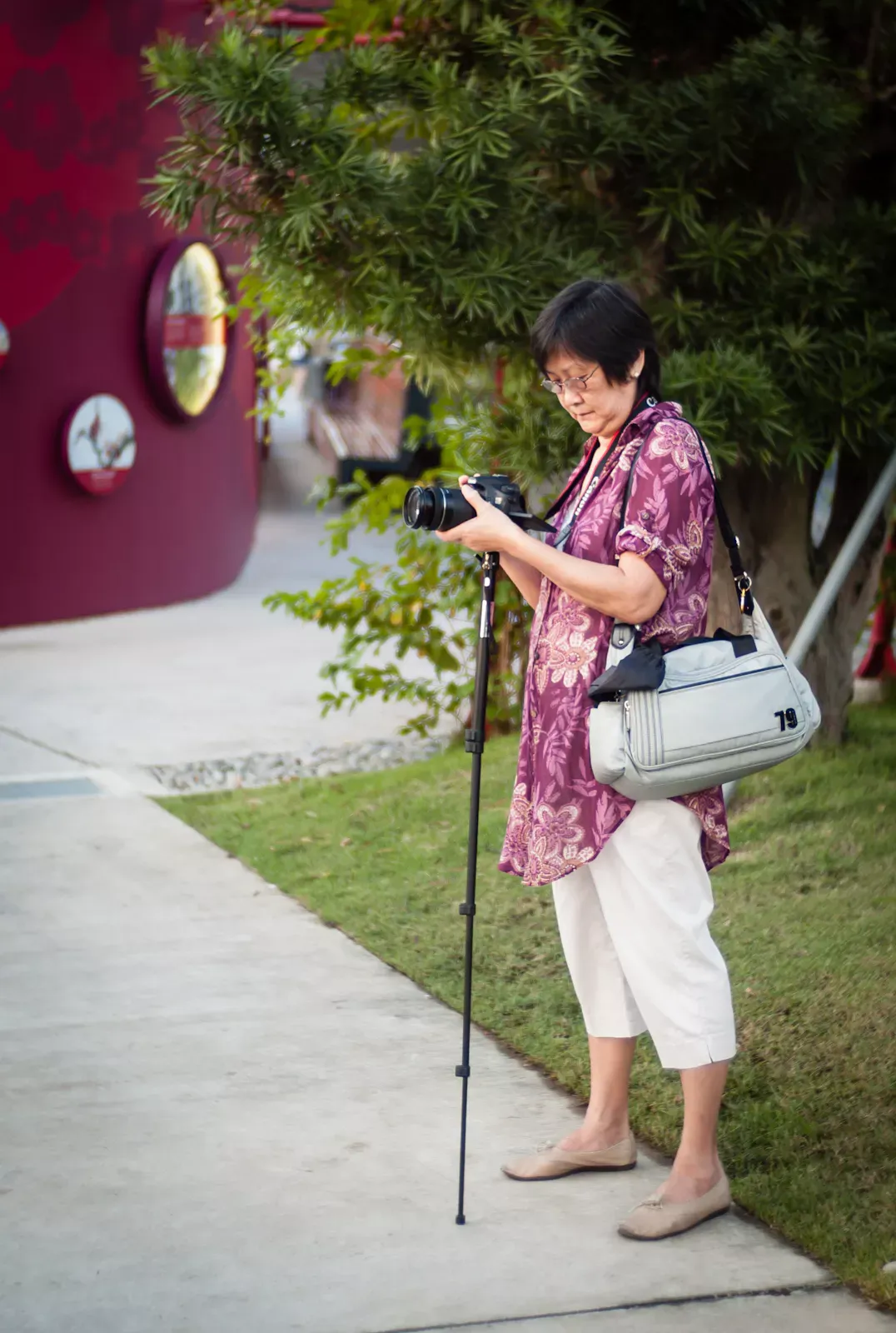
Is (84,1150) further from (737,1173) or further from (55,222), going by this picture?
(55,222)

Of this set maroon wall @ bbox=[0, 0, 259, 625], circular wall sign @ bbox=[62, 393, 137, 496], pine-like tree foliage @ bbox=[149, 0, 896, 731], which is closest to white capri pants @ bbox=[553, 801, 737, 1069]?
pine-like tree foliage @ bbox=[149, 0, 896, 731]

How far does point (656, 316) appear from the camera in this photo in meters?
5.32

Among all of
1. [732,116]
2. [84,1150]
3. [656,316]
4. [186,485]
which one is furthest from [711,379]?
[186,485]

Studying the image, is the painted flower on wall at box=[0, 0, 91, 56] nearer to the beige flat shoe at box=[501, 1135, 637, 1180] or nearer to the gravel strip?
the gravel strip

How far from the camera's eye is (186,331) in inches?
460

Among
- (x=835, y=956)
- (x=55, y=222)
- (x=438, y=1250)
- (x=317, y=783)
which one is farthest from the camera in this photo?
(x=55, y=222)

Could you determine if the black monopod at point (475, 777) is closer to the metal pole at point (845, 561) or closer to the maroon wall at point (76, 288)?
the metal pole at point (845, 561)

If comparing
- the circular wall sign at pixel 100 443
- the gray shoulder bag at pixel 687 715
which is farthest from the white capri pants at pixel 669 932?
the circular wall sign at pixel 100 443

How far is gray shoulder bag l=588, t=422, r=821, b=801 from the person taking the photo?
2826 millimetres

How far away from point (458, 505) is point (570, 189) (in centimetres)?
296

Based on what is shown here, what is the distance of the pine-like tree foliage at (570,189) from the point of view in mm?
4871

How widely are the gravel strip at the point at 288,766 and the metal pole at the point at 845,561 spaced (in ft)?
7.04

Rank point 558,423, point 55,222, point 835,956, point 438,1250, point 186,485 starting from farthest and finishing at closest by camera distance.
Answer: point 186,485 → point 55,222 → point 558,423 → point 835,956 → point 438,1250

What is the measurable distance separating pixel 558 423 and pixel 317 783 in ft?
6.52
